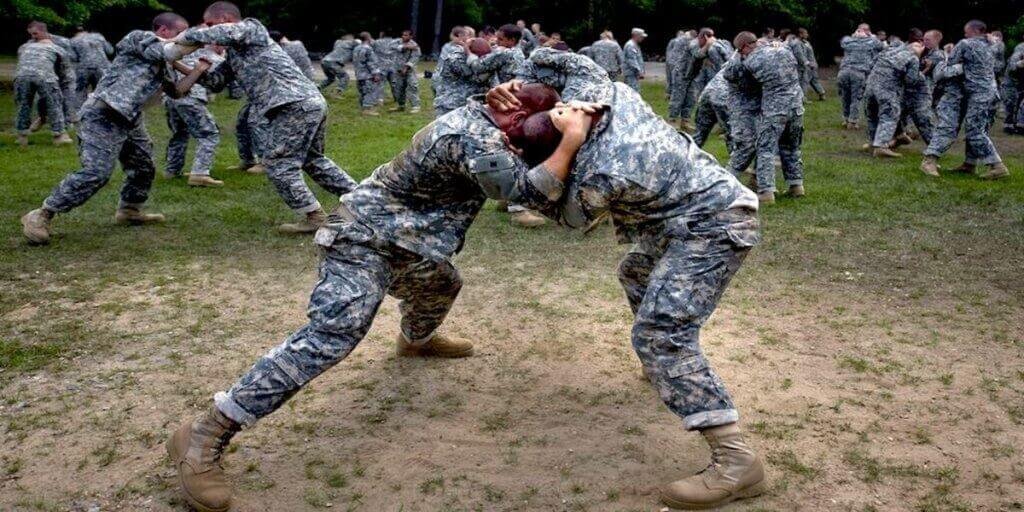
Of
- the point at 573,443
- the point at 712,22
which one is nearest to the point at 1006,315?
the point at 573,443

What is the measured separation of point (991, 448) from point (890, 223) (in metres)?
4.75

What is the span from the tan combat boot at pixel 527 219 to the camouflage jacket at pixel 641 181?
449 centimetres

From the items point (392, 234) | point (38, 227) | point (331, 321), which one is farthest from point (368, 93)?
point (331, 321)

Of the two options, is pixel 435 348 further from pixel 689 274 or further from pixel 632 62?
pixel 632 62

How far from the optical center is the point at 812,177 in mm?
11016

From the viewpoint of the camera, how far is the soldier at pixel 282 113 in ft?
24.8

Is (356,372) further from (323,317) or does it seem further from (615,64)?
(615,64)

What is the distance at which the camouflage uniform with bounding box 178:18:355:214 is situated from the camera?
24.8ft

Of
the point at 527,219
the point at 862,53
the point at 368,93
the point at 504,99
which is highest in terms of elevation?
the point at 504,99

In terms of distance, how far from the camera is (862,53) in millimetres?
15945

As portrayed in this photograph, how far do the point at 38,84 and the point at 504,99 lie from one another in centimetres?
1148

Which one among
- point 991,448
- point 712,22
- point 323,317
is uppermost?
point 323,317

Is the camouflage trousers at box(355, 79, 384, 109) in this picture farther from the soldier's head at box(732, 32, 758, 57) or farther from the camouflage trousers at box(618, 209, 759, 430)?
the camouflage trousers at box(618, 209, 759, 430)

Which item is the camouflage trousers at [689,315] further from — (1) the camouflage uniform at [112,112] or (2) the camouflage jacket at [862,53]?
(2) the camouflage jacket at [862,53]
